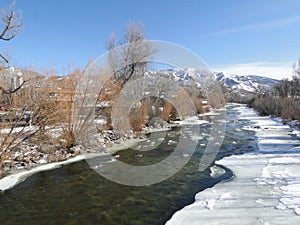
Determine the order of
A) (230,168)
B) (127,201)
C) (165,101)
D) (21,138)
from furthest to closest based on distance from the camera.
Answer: (165,101), (21,138), (230,168), (127,201)

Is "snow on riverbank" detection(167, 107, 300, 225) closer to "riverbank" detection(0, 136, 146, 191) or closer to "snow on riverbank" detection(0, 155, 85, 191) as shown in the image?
"snow on riverbank" detection(0, 155, 85, 191)

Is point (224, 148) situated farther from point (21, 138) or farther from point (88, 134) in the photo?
point (21, 138)

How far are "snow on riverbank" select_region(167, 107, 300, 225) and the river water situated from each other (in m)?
0.44

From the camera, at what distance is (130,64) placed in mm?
23812

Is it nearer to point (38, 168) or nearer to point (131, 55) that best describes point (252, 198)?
point (38, 168)

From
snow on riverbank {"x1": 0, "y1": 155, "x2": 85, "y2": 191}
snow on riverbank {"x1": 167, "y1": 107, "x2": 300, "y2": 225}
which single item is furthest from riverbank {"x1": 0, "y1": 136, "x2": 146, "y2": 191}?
snow on riverbank {"x1": 167, "y1": 107, "x2": 300, "y2": 225}

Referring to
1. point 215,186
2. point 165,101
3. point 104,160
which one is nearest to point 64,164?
point 104,160

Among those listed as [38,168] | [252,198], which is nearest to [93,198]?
[252,198]

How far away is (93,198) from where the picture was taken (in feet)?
24.1

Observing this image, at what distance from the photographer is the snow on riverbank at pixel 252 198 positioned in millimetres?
5512

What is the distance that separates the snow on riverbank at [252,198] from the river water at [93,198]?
1.44ft

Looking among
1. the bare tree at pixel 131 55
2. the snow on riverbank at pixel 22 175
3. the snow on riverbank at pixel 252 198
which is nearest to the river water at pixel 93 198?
the snow on riverbank at pixel 22 175

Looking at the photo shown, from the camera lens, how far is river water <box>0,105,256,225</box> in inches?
241

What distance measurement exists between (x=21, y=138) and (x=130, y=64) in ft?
46.4
